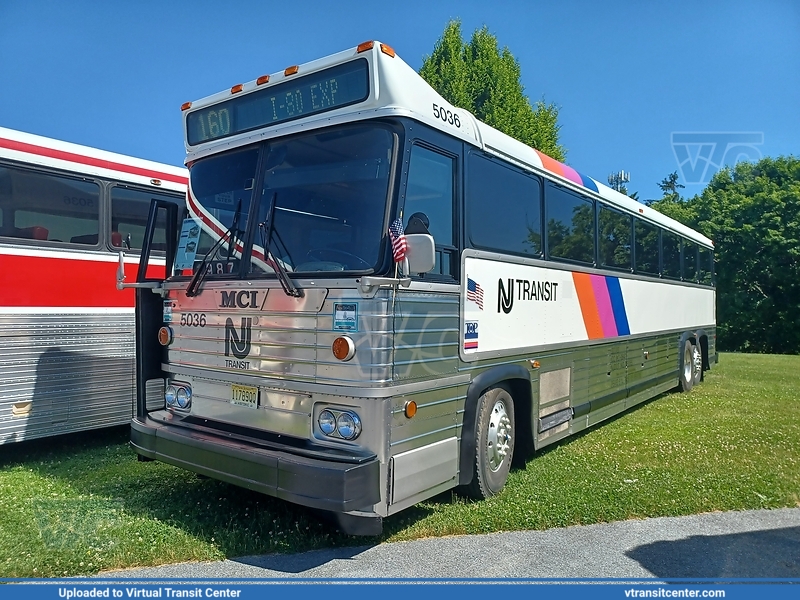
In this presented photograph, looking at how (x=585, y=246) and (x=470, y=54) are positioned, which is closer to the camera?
(x=585, y=246)

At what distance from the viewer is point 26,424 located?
20.9ft

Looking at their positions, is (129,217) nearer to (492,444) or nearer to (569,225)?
(492,444)

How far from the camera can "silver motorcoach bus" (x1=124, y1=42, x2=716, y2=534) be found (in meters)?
4.08

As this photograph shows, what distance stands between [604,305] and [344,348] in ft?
15.7

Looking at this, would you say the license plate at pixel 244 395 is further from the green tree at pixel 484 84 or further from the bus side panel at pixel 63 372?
the green tree at pixel 484 84

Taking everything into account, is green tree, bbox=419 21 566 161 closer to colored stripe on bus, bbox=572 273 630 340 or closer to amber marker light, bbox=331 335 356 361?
colored stripe on bus, bbox=572 273 630 340

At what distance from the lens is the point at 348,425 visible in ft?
13.5

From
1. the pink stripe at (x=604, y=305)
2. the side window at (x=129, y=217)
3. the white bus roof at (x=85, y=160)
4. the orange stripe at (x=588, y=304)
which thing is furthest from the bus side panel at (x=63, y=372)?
the pink stripe at (x=604, y=305)

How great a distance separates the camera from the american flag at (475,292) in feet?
16.5

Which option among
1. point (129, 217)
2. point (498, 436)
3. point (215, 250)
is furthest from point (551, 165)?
point (129, 217)

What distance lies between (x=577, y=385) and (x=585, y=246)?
1608 millimetres

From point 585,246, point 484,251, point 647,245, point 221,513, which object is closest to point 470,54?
point 647,245

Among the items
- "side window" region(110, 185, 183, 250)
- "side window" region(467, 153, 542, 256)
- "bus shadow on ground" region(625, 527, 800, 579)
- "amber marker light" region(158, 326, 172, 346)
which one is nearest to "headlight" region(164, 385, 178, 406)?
"amber marker light" region(158, 326, 172, 346)

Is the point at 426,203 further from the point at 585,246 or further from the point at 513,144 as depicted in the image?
the point at 585,246
